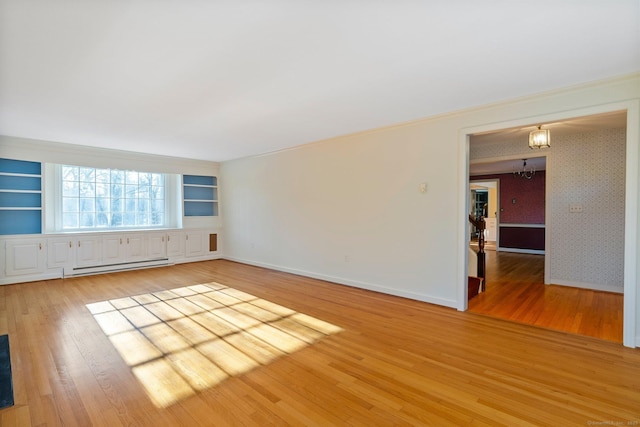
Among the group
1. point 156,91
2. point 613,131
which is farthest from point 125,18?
point 613,131

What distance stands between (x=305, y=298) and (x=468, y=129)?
3035 millimetres

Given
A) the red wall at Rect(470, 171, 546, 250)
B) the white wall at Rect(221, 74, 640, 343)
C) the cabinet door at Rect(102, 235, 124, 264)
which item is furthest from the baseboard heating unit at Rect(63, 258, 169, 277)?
the red wall at Rect(470, 171, 546, 250)

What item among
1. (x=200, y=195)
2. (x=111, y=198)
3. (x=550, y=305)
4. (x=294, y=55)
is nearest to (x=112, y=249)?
(x=111, y=198)

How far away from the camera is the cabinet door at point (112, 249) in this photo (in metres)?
5.80

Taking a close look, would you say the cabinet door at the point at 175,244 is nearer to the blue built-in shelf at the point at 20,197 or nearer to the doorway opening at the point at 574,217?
the blue built-in shelf at the point at 20,197

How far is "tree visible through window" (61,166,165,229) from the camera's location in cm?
572

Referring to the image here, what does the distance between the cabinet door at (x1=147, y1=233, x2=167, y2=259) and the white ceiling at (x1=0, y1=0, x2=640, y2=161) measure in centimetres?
311

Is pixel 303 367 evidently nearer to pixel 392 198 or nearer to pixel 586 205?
pixel 392 198

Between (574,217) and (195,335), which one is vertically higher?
(574,217)

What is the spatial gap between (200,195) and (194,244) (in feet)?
4.10

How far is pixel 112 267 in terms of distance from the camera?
5902 millimetres

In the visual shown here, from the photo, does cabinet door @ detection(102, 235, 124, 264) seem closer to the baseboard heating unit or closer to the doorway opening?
the baseboard heating unit

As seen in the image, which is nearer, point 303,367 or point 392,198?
point 303,367

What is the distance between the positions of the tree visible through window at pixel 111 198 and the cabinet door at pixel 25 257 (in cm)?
62
